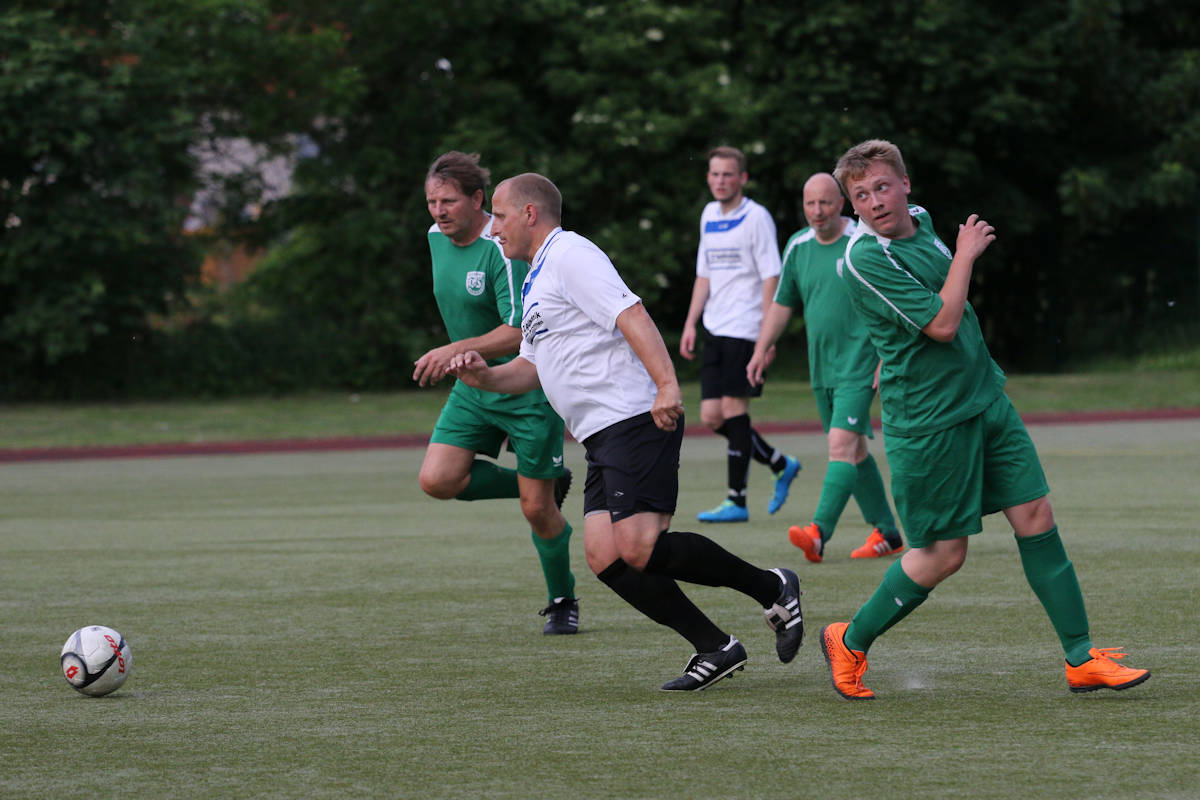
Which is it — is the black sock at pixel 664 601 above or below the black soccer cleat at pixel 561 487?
below

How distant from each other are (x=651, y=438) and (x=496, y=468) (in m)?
2.15

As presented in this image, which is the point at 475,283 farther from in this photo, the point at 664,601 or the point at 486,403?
the point at 664,601

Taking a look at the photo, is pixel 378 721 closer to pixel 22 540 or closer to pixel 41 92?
pixel 22 540

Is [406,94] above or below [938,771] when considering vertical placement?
above

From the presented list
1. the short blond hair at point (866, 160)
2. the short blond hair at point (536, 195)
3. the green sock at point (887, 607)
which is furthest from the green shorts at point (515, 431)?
the short blond hair at point (866, 160)

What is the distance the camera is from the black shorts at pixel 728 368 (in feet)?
38.5

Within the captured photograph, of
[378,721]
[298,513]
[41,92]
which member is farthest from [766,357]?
[41,92]

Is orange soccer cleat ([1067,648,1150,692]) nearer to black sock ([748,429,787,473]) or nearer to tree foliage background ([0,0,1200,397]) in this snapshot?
black sock ([748,429,787,473])

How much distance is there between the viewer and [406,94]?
107 ft

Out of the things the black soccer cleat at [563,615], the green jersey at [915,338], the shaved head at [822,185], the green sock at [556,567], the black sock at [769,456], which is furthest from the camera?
the black sock at [769,456]

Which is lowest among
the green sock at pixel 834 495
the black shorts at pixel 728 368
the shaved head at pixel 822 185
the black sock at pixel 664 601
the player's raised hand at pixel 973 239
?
the green sock at pixel 834 495

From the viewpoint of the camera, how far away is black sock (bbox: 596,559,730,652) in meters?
5.94

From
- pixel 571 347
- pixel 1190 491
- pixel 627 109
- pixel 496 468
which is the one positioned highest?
pixel 627 109

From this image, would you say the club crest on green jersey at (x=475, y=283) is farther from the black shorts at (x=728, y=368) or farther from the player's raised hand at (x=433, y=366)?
the black shorts at (x=728, y=368)
